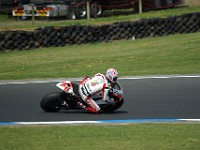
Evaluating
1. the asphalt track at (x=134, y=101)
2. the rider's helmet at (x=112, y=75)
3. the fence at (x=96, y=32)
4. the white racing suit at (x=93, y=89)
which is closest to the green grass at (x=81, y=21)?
Answer: the fence at (x=96, y=32)

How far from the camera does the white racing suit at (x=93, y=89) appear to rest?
12312 mm

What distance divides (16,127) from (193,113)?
3.51 metres

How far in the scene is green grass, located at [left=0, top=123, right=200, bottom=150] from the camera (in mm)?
9438

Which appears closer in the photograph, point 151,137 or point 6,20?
point 151,137

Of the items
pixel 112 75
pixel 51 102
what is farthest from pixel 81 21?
pixel 112 75

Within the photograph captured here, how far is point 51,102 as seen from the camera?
12.6 m

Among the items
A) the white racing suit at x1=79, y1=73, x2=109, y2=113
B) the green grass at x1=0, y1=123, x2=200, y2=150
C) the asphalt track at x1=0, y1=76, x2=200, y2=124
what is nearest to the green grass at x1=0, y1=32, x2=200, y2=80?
the asphalt track at x1=0, y1=76, x2=200, y2=124

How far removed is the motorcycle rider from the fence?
34.1 ft

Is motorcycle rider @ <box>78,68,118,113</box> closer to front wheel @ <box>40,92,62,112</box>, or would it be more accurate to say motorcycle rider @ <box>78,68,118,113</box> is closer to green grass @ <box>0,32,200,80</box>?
front wheel @ <box>40,92,62,112</box>

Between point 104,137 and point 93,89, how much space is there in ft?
7.87

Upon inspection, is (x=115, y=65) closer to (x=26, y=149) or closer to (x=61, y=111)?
(x=61, y=111)

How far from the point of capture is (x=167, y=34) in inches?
997

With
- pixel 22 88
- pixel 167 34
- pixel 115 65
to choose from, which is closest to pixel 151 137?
pixel 22 88

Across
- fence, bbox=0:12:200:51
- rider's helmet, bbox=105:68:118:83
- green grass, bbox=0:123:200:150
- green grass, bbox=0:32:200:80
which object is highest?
rider's helmet, bbox=105:68:118:83
